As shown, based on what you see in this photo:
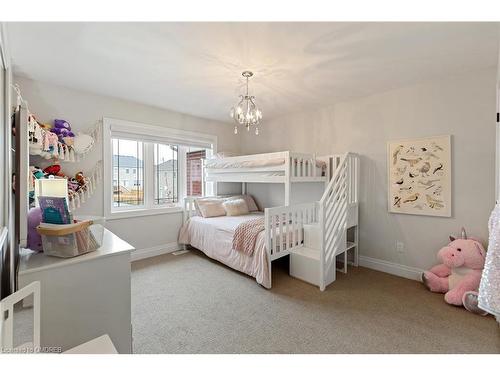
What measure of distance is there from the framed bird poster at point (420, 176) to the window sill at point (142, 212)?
303 cm

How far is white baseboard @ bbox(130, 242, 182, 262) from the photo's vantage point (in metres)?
3.30

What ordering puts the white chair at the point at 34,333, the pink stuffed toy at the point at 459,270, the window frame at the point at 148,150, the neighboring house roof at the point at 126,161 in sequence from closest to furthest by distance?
the white chair at the point at 34,333 → the pink stuffed toy at the point at 459,270 → the window frame at the point at 148,150 → the neighboring house roof at the point at 126,161

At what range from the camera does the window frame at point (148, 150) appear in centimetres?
304

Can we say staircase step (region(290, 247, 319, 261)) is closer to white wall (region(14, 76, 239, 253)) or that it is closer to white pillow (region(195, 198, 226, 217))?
white pillow (region(195, 198, 226, 217))

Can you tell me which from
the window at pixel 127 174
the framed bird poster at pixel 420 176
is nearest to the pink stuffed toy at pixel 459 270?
the framed bird poster at pixel 420 176

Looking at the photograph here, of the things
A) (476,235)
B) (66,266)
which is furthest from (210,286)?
(476,235)

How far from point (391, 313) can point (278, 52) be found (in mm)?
2413

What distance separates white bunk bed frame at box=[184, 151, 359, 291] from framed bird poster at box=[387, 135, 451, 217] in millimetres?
426

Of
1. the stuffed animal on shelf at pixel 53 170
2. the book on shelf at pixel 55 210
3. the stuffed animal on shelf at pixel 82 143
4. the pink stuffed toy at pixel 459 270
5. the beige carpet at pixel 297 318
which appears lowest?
the beige carpet at pixel 297 318

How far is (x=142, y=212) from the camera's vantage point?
3.36m

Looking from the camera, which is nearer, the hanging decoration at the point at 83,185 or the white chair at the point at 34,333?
the white chair at the point at 34,333

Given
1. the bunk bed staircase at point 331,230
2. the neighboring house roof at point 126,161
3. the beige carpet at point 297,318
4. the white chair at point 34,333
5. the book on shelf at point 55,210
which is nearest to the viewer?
the white chair at point 34,333

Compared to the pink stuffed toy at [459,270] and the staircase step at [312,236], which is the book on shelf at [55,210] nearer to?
the staircase step at [312,236]

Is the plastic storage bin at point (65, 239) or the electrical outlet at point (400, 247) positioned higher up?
the plastic storage bin at point (65, 239)
